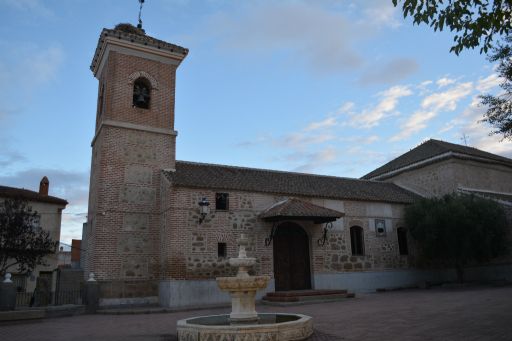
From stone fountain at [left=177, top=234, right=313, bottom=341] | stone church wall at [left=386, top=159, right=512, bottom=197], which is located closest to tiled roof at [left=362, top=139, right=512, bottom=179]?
stone church wall at [left=386, top=159, right=512, bottom=197]

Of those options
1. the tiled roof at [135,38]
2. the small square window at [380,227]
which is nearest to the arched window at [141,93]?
the tiled roof at [135,38]

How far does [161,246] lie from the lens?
16.4 meters

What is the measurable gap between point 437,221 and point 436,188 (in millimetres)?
5190

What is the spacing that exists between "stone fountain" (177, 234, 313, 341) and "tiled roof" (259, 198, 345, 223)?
677 cm

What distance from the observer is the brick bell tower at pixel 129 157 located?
51.8 feet

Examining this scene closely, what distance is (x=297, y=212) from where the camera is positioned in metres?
16.5

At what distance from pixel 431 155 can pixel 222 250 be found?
561 inches

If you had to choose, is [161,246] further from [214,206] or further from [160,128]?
[160,128]

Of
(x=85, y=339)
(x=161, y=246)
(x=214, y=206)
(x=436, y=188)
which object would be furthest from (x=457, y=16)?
(x=436, y=188)

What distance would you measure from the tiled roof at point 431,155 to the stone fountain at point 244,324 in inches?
697

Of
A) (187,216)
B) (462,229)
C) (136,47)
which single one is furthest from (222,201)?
(462,229)

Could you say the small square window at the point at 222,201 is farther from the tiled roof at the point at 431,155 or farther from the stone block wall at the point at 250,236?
the tiled roof at the point at 431,155

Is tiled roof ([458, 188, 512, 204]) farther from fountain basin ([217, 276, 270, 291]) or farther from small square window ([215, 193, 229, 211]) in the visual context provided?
fountain basin ([217, 276, 270, 291])

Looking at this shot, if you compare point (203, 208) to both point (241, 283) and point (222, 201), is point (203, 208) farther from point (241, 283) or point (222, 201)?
point (241, 283)
